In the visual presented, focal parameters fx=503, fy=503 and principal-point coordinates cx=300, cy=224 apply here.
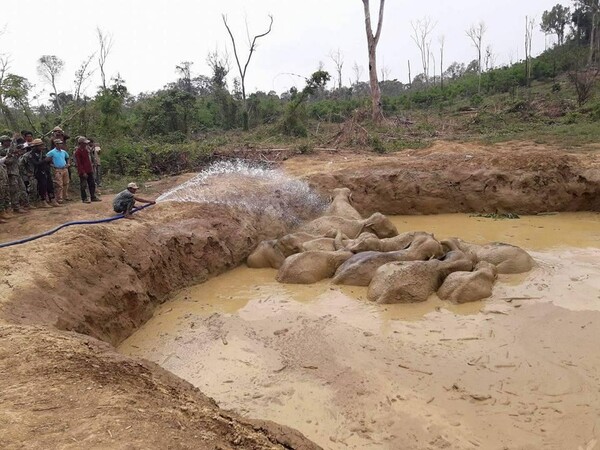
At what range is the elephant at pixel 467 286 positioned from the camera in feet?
22.2

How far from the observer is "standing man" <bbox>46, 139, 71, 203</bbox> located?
9719 mm

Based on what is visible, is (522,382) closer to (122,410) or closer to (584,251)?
(122,410)

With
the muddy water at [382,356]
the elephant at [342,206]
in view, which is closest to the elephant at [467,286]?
the muddy water at [382,356]

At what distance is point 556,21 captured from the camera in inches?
1646

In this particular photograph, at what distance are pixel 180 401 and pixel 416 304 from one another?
4.08m

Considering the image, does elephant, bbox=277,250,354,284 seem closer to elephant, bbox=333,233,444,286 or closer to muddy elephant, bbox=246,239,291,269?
elephant, bbox=333,233,444,286

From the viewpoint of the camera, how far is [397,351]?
18.7ft

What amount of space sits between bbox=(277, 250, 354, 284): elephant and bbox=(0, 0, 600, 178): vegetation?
24.2ft

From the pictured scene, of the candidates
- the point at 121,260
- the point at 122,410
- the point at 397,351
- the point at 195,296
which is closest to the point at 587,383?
the point at 397,351

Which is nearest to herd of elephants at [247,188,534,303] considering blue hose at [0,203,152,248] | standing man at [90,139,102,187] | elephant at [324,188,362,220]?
elephant at [324,188,362,220]

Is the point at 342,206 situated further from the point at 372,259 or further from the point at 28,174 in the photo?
the point at 28,174

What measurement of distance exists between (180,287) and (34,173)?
4.12 m

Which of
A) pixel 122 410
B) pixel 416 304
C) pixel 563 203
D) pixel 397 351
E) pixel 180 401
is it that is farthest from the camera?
pixel 563 203

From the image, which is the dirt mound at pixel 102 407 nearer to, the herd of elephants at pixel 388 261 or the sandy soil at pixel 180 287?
the sandy soil at pixel 180 287
